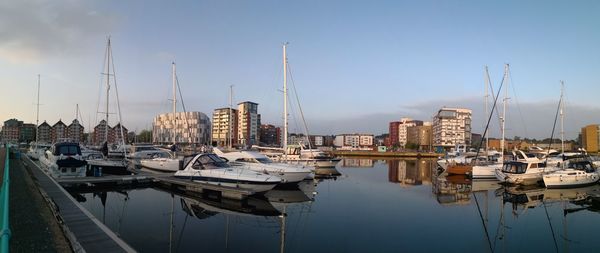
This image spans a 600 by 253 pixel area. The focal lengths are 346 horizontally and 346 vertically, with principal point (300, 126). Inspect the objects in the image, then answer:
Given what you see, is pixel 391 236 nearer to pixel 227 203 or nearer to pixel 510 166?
pixel 227 203

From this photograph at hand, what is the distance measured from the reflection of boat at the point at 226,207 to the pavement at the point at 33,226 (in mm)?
6276

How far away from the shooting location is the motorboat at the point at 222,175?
67.4 ft

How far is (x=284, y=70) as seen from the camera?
116 feet

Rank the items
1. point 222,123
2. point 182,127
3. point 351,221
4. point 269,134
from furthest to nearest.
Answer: point 269,134
point 222,123
point 182,127
point 351,221

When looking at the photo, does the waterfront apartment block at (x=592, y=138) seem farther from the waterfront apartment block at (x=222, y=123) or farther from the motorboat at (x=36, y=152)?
the motorboat at (x=36, y=152)

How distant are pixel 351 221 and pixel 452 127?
146451mm

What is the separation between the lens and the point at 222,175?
2150 cm

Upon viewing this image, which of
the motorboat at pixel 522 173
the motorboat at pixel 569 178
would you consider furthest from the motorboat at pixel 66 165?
the motorboat at pixel 569 178

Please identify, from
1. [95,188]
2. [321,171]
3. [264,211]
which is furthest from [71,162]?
[321,171]

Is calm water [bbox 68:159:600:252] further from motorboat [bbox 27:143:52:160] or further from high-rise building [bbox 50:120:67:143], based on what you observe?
high-rise building [bbox 50:120:67:143]

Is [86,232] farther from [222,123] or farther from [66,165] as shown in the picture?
[222,123]

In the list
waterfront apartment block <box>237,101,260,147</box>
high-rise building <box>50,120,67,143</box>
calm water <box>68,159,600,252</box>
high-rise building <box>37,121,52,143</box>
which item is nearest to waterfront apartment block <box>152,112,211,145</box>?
waterfront apartment block <box>237,101,260,147</box>

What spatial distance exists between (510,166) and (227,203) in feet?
84.7

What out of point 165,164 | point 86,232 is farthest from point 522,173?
point 86,232
